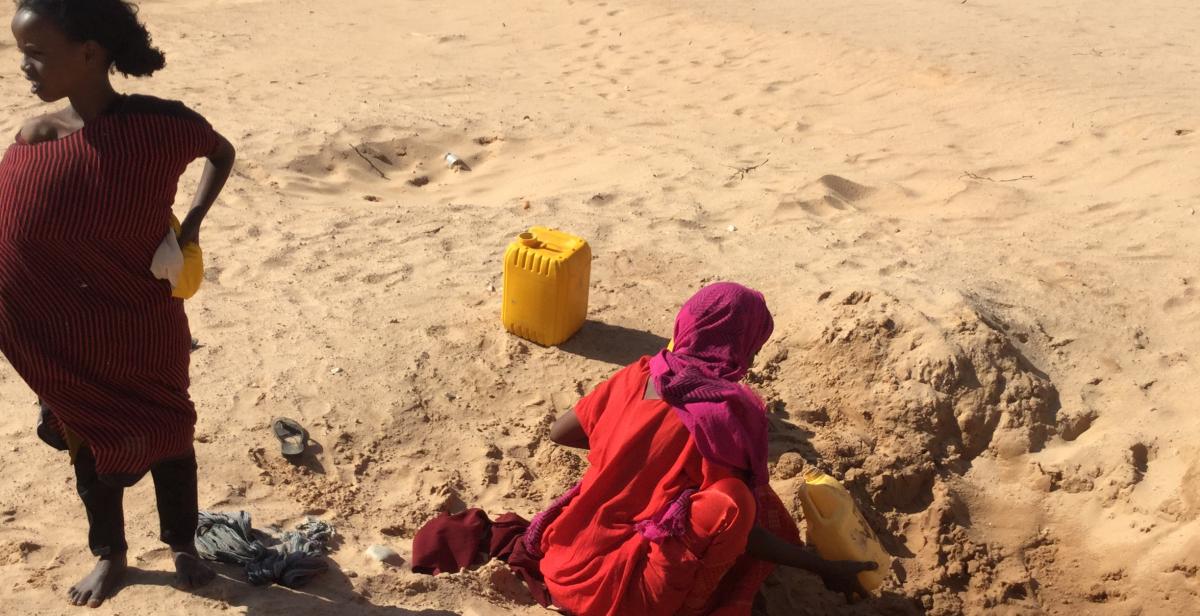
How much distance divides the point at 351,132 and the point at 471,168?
82cm

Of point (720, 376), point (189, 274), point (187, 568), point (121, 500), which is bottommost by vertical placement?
point (187, 568)

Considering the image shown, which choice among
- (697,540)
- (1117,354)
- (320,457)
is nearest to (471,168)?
(320,457)

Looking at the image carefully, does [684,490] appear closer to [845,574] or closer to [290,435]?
[845,574]

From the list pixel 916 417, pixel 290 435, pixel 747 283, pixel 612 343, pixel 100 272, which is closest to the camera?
pixel 100 272

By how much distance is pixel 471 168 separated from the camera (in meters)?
6.44

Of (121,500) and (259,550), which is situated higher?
(121,500)

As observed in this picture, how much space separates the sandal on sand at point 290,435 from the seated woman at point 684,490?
114 centimetres

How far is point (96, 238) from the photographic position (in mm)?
2436

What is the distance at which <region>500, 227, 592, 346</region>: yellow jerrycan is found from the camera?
4203 millimetres

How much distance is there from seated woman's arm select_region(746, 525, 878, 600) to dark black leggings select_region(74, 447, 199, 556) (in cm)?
146

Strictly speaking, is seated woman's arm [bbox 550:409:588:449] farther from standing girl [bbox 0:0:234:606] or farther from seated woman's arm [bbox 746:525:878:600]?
standing girl [bbox 0:0:234:606]

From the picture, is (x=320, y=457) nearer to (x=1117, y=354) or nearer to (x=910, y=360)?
(x=910, y=360)

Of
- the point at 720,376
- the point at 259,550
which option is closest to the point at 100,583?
the point at 259,550

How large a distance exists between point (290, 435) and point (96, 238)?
57.9 inches
